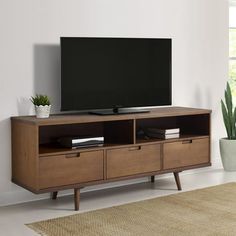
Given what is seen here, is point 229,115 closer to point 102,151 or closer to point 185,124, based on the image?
point 185,124

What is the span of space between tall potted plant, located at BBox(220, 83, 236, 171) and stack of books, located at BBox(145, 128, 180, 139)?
2.93 ft

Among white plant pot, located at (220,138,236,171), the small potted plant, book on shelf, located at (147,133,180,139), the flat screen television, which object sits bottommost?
white plant pot, located at (220,138,236,171)

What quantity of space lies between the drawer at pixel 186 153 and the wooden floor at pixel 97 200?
0.74ft

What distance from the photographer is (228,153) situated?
200 inches

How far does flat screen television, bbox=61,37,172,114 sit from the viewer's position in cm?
393

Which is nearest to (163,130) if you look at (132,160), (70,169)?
(132,160)

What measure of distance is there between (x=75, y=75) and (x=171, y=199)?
4.07ft

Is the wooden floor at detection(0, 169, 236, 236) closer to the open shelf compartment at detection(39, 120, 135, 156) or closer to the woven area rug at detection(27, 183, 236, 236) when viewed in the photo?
the woven area rug at detection(27, 183, 236, 236)

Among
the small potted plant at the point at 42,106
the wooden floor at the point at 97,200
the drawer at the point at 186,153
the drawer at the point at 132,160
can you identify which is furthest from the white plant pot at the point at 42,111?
the drawer at the point at 186,153

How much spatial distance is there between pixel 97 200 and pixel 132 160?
424mm

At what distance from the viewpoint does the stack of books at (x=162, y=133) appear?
4.30m

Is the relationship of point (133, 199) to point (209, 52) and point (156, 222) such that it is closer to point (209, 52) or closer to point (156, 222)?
point (156, 222)

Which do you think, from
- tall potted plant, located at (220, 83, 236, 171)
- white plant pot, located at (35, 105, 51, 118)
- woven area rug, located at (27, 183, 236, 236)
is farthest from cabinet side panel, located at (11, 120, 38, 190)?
tall potted plant, located at (220, 83, 236, 171)

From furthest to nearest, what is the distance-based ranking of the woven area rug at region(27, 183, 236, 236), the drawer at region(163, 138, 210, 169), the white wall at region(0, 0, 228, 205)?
the drawer at region(163, 138, 210, 169), the white wall at region(0, 0, 228, 205), the woven area rug at region(27, 183, 236, 236)
